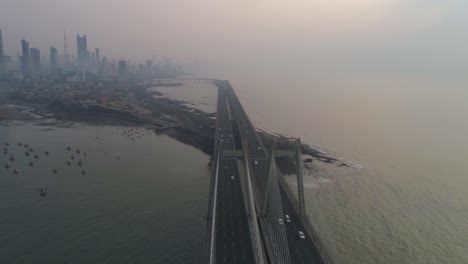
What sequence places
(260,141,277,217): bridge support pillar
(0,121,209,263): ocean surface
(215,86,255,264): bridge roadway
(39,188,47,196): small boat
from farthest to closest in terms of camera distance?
(39,188,47,196): small boat
(260,141,277,217): bridge support pillar
(0,121,209,263): ocean surface
(215,86,255,264): bridge roadway

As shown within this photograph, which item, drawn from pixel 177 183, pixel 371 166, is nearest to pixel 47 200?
pixel 177 183

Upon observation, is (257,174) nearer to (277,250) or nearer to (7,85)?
(277,250)

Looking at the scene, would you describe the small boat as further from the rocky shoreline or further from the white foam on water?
the white foam on water

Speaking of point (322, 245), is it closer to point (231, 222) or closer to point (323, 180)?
point (231, 222)

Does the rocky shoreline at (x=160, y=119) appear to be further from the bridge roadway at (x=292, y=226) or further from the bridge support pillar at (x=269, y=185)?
the bridge support pillar at (x=269, y=185)

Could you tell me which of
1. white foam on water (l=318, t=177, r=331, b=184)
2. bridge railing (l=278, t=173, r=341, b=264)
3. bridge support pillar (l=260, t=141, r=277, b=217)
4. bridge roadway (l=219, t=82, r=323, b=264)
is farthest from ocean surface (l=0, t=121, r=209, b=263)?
white foam on water (l=318, t=177, r=331, b=184)

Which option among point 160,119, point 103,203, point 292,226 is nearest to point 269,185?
point 292,226
